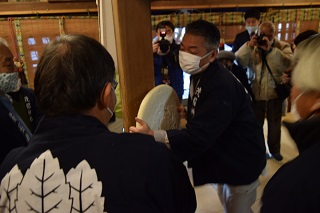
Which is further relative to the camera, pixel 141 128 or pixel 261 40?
pixel 261 40

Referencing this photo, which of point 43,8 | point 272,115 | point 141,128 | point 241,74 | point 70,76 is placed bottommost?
point 272,115

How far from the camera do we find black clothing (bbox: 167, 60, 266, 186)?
1192 millimetres

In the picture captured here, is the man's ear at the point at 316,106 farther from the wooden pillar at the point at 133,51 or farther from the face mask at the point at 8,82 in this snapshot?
the face mask at the point at 8,82

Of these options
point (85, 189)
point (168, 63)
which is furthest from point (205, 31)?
point (168, 63)

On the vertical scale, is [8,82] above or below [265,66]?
above

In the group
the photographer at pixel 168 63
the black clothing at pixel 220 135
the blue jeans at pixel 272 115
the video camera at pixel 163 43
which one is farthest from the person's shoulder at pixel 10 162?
the blue jeans at pixel 272 115

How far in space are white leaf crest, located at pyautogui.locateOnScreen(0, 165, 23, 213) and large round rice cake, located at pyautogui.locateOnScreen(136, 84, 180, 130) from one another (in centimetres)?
59

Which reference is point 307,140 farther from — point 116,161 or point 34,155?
point 34,155

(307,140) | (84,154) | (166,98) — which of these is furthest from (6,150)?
(307,140)

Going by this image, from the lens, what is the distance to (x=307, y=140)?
0.65 metres

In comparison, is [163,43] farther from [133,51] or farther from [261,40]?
[133,51]

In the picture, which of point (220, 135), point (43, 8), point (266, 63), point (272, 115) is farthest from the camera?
point (43, 8)

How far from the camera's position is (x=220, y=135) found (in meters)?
1.28

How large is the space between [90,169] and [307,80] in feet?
1.84
